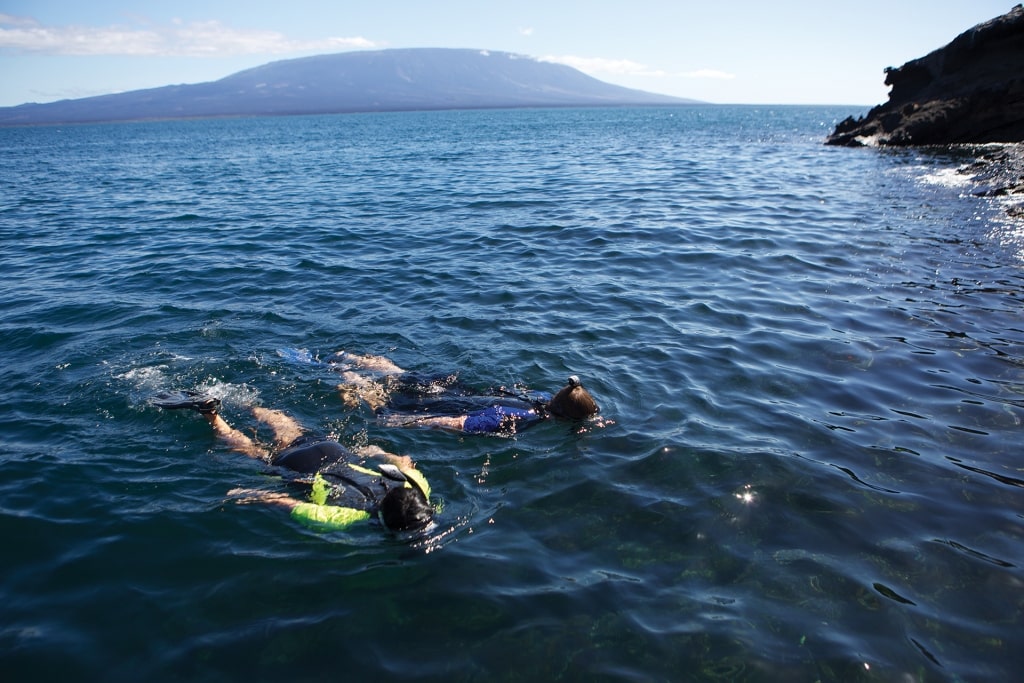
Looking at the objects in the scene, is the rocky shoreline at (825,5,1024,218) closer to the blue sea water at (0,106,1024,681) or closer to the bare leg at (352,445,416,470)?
the blue sea water at (0,106,1024,681)

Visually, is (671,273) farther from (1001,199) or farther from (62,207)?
(62,207)

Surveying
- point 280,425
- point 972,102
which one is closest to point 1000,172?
point 972,102

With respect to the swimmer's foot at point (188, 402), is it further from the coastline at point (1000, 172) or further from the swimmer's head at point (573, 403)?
the coastline at point (1000, 172)

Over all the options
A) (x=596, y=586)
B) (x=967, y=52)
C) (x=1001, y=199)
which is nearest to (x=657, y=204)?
(x=1001, y=199)

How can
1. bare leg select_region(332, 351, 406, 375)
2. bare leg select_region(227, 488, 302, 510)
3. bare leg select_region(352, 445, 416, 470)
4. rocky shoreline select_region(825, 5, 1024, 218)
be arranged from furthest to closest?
rocky shoreline select_region(825, 5, 1024, 218) < bare leg select_region(332, 351, 406, 375) < bare leg select_region(352, 445, 416, 470) < bare leg select_region(227, 488, 302, 510)

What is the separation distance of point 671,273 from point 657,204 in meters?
8.53

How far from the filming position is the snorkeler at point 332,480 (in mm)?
5652

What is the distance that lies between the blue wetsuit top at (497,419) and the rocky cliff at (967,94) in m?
34.4

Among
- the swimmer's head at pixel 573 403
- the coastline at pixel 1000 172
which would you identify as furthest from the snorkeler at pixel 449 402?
the coastline at pixel 1000 172

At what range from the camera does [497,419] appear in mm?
7422

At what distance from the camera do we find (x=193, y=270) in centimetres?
1410

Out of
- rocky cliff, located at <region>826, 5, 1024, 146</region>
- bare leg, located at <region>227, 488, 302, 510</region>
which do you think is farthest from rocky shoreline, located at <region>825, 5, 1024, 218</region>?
bare leg, located at <region>227, 488, 302, 510</region>

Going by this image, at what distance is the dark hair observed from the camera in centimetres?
558

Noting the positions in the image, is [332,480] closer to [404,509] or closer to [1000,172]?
[404,509]
